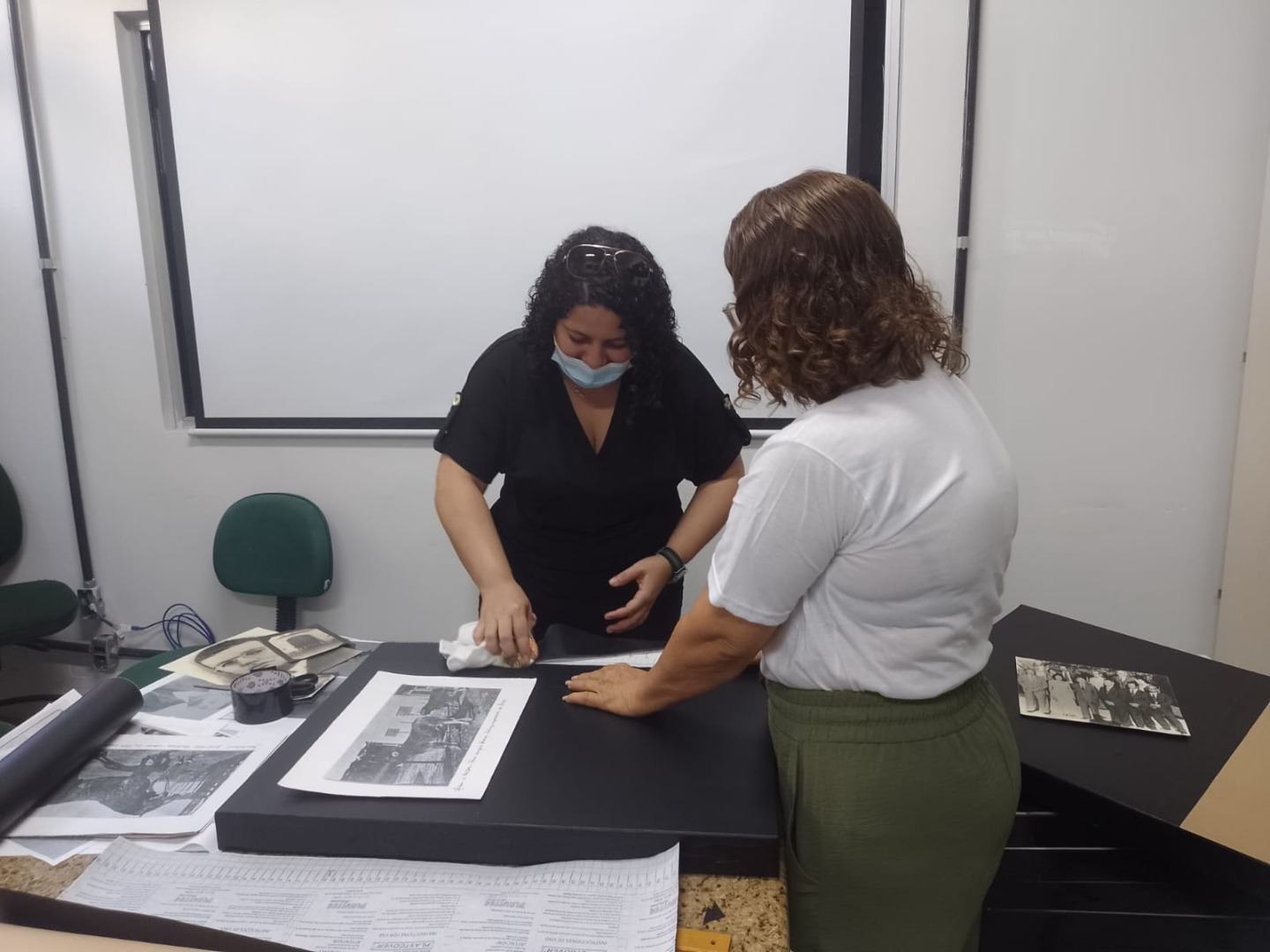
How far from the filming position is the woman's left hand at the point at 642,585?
1319 mm

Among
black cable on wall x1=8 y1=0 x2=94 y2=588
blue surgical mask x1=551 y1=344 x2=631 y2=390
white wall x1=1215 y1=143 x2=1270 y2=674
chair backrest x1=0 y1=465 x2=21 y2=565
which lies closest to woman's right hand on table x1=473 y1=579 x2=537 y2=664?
blue surgical mask x1=551 y1=344 x2=631 y2=390

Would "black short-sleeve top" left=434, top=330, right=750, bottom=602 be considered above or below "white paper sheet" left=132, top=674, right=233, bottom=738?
above

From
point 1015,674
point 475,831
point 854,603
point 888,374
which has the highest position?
point 888,374

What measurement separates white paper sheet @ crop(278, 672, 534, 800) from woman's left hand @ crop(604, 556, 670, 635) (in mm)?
336

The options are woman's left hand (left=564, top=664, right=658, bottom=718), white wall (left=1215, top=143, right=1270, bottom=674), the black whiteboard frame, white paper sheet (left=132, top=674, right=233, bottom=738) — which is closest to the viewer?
woman's left hand (left=564, top=664, right=658, bottom=718)

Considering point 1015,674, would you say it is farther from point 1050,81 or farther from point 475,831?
point 1050,81

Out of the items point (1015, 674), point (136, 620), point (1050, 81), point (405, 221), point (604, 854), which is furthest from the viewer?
point (136, 620)

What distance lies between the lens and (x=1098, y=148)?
6.21 feet

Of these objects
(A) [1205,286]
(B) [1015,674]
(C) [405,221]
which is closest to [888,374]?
(B) [1015,674]

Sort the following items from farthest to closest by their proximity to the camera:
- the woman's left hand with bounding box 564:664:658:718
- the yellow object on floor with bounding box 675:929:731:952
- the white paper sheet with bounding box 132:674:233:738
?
the white paper sheet with bounding box 132:674:233:738, the woman's left hand with bounding box 564:664:658:718, the yellow object on floor with bounding box 675:929:731:952

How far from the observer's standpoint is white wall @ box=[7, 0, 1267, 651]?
1857 mm

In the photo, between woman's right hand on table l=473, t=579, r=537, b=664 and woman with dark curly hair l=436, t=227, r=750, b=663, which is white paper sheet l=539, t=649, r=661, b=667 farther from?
woman with dark curly hair l=436, t=227, r=750, b=663

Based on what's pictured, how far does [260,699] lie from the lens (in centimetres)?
102

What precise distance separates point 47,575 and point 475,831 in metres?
2.58
